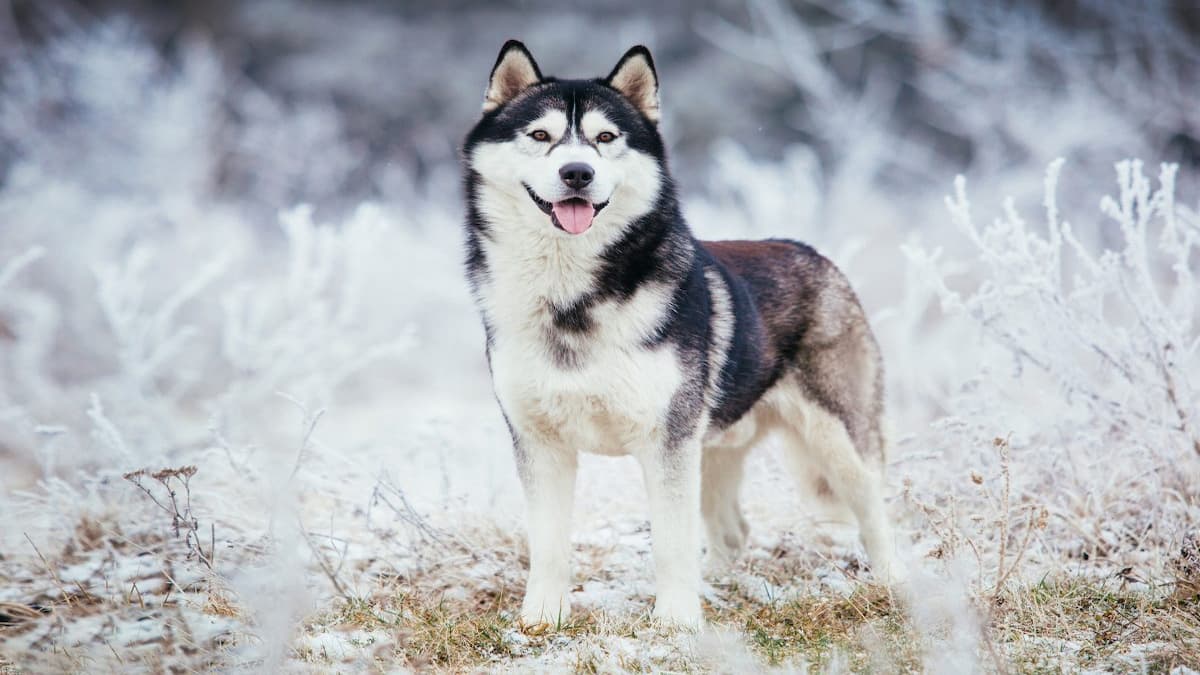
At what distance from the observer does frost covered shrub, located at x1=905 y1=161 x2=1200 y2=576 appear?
3549mm

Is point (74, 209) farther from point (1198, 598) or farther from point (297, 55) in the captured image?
point (1198, 598)

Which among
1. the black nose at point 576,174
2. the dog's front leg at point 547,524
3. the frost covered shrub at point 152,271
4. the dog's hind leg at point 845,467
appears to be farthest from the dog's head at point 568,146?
the frost covered shrub at point 152,271

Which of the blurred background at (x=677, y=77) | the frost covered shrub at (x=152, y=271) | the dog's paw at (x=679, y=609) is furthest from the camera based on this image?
the blurred background at (x=677, y=77)

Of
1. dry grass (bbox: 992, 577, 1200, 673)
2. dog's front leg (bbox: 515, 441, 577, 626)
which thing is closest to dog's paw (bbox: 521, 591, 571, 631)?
dog's front leg (bbox: 515, 441, 577, 626)

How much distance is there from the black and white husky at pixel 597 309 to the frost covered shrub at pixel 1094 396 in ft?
2.58

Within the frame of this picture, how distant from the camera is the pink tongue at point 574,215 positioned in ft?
9.86

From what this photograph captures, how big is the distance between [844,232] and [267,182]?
7.13 metres

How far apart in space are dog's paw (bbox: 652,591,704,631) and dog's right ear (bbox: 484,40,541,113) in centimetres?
173

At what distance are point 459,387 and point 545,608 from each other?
5.86 m

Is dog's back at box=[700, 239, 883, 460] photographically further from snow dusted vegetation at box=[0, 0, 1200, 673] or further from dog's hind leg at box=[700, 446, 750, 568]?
dog's hind leg at box=[700, 446, 750, 568]

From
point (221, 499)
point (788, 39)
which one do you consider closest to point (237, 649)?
point (221, 499)

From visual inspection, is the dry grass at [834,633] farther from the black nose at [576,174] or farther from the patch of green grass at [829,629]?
the black nose at [576,174]

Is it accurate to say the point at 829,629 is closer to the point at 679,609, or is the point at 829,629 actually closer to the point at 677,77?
the point at 679,609

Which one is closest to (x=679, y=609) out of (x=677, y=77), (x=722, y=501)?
(x=722, y=501)
